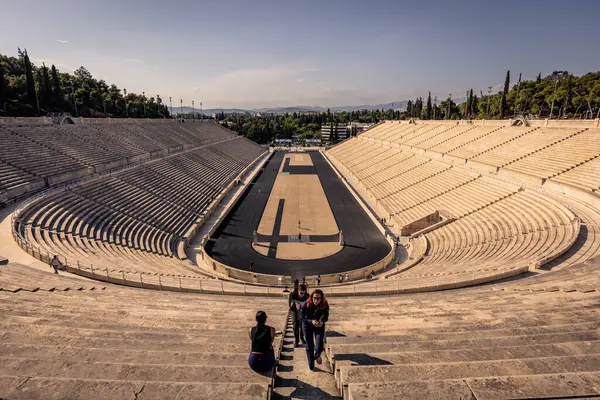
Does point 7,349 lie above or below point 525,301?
above

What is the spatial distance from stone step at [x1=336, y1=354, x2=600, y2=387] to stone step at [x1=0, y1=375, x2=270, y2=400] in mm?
1319

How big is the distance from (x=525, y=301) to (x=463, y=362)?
17.8 ft

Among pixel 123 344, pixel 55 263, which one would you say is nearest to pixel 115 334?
pixel 123 344

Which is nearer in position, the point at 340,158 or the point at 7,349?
the point at 7,349

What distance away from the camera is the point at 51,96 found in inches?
2480

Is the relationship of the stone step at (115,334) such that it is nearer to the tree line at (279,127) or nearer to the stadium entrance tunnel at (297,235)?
the stadium entrance tunnel at (297,235)

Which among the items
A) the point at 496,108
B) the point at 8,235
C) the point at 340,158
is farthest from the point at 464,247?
the point at 496,108

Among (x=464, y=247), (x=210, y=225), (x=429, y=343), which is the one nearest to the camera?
(x=429, y=343)

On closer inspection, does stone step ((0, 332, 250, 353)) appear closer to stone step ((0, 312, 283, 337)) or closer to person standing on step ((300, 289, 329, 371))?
stone step ((0, 312, 283, 337))

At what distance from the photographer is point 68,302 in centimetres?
859

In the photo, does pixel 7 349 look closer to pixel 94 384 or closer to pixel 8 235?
pixel 94 384

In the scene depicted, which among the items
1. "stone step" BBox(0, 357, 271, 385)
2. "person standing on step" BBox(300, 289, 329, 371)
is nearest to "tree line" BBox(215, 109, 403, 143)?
"person standing on step" BBox(300, 289, 329, 371)

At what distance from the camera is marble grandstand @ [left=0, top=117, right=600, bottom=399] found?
4.53m

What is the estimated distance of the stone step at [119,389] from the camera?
A: 4000 millimetres
